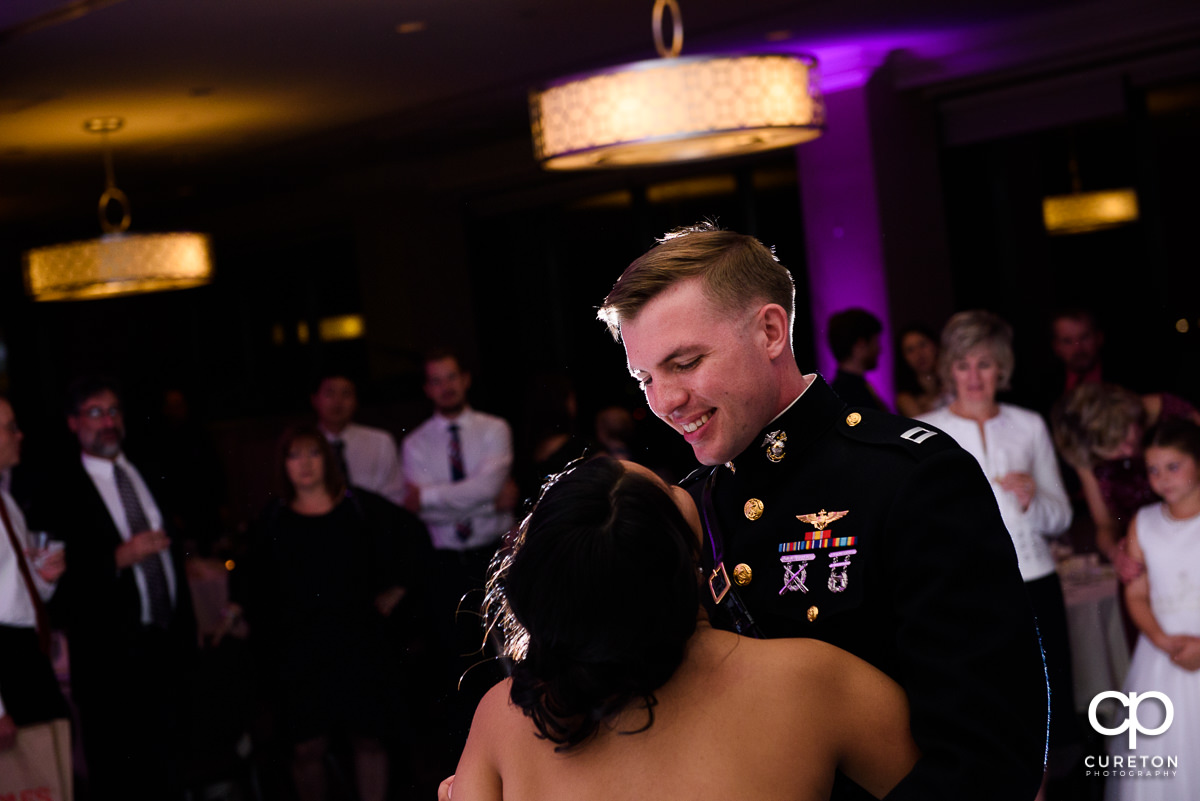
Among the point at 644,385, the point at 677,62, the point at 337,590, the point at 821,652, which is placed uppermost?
the point at 677,62

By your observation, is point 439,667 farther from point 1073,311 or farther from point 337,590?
point 1073,311

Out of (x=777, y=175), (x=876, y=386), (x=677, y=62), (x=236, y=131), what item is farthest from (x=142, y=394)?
(x=677, y=62)

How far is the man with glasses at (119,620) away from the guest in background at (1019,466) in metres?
2.38

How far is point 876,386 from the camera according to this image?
6457mm

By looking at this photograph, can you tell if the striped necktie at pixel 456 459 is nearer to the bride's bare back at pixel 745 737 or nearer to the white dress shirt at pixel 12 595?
the white dress shirt at pixel 12 595

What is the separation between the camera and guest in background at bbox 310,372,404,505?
497 cm

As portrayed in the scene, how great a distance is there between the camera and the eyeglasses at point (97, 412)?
380 cm

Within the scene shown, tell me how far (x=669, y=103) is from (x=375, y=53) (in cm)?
259

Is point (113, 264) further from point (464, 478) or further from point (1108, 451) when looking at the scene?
point (1108, 451)

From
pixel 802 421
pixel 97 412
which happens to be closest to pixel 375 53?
pixel 97 412

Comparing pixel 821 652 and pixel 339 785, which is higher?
pixel 821 652

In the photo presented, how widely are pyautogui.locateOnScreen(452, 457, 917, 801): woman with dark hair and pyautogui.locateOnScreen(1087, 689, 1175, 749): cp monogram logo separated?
222 cm

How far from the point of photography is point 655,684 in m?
1.00

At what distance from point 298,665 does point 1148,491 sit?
2539 mm
